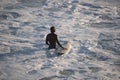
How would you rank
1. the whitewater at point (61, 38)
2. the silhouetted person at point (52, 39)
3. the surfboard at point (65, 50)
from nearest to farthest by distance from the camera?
the whitewater at point (61, 38)
the silhouetted person at point (52, 39)
the surfboard at point (65, 50)

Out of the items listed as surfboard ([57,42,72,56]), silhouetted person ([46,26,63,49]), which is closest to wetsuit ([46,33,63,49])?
silhouetted person ([46,26,63,49])

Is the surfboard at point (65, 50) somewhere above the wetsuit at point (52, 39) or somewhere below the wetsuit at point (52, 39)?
below

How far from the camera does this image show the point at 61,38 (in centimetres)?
1127

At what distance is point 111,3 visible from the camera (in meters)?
16.4

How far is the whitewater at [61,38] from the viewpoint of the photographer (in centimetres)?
848

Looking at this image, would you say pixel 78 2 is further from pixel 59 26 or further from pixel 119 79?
pixel 119 79

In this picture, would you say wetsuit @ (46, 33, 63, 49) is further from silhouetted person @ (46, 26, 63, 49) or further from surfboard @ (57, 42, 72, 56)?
surfboard @ (57, 42, 72, 56)

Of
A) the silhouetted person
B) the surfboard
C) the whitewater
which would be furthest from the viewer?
the surfboard

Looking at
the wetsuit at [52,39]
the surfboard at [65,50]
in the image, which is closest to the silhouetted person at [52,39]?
the wetsuit at [52,39]

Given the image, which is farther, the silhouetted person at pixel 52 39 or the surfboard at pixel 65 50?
the surfboard at pixel 65 50

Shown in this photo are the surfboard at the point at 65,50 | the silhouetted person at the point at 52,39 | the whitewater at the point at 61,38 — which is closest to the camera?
the whitewater at the point at 61,38

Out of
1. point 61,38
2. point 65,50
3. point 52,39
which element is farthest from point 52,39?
→ point 61,38

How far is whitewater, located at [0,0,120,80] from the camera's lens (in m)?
8.48

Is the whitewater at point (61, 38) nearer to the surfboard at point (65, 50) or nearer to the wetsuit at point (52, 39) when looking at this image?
the surfboard at point (65, 50)
